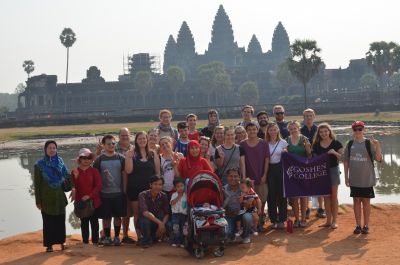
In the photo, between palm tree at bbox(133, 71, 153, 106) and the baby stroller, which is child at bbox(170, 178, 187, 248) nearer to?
the baby stroller

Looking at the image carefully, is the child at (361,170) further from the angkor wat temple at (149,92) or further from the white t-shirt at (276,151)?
the angkor wat temple at (149,92)

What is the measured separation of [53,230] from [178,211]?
5.64ft

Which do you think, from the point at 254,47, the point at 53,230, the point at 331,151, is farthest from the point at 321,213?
the point at 254,47

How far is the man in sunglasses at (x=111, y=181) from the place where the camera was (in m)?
8.20

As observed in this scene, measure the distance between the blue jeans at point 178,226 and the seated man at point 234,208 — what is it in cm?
61

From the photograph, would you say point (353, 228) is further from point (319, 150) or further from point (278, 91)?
point (278, 91)

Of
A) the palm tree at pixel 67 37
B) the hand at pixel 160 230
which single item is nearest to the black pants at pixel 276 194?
the hand at pixel 160 230

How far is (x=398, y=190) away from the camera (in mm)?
13344

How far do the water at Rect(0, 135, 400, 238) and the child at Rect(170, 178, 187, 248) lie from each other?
3226 mm

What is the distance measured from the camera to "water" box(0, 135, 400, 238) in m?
11.4

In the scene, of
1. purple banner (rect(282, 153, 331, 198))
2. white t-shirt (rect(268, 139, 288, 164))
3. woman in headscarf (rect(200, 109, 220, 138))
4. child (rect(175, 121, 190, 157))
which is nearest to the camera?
white t-shirt (rect(268, 139, 288, 164))

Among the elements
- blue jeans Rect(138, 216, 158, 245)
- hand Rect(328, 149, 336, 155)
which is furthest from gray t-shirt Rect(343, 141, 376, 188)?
blue jeans Rect(138, 216, 158, 245)

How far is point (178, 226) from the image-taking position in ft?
26.2

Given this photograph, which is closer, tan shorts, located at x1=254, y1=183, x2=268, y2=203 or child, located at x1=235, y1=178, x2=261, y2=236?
child, located at x1=235, y1=178, x2=261, y2=236
